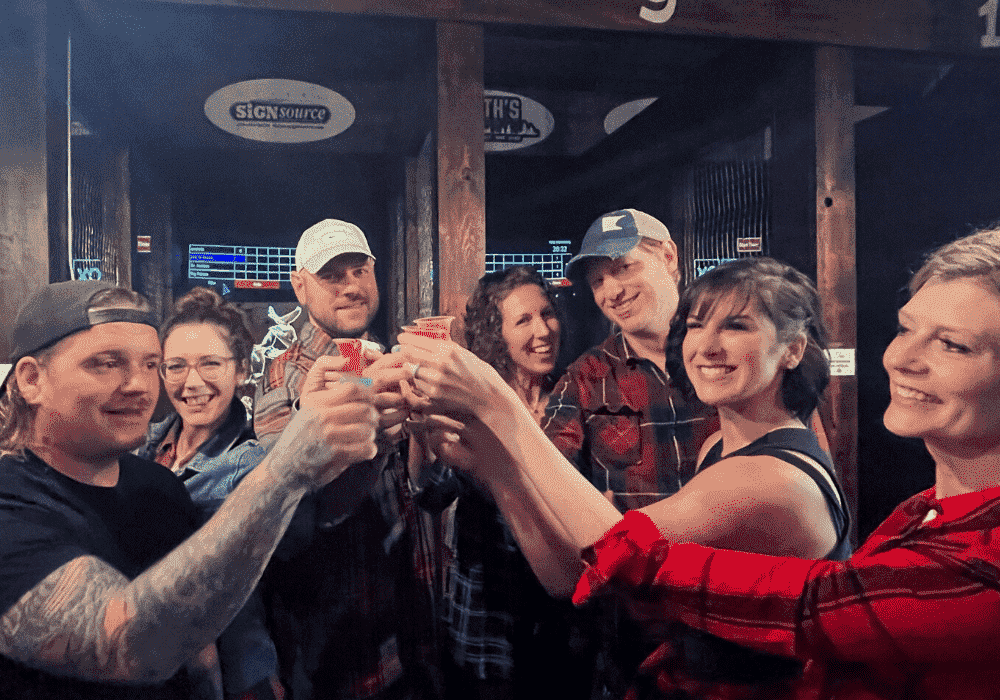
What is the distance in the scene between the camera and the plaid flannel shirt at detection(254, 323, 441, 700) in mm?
1683

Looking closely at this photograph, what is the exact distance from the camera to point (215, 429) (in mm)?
1776

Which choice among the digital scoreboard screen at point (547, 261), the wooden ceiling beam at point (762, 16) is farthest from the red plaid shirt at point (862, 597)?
the wooden ceiling beam at point (762, 16)

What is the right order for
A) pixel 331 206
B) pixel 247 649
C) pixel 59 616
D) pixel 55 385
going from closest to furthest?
pixel 59 616
pixel 55 385
pixel 247 649
pixel 331 206

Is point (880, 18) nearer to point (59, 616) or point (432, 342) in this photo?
point (432, 342)

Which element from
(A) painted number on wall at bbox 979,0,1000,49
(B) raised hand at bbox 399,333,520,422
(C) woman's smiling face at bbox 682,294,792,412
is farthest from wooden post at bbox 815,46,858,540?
(B) raised hand at bbox 399,333,520,422

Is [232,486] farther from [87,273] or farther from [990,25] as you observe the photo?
[990,25]

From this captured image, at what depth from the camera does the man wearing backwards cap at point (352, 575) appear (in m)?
1.67

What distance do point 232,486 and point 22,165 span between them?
119 cm

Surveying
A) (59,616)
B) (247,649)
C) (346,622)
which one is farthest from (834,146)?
(59,616)

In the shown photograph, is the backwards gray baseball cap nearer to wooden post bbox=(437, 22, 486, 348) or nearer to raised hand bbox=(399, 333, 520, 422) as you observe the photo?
raised hand bbox=(399, 333, 520, 422)

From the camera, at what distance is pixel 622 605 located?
1674 millimetres

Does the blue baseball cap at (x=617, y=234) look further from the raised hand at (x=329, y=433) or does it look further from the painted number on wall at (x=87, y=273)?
the painted number on wall at (x=87, y=273)

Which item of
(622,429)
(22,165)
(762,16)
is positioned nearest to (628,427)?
(622,429)

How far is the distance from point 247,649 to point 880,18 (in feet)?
10.0
